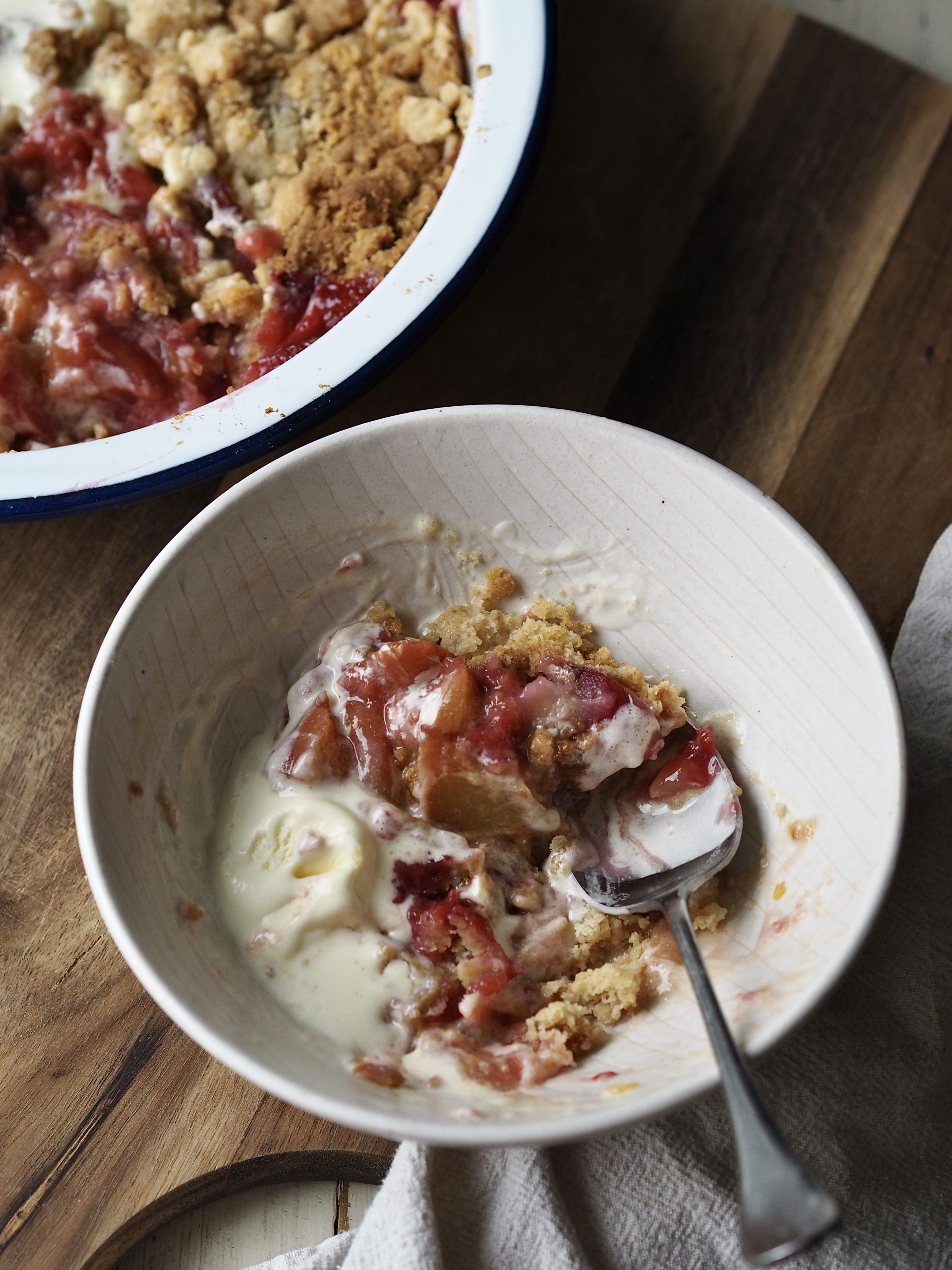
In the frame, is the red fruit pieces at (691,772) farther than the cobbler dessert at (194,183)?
No

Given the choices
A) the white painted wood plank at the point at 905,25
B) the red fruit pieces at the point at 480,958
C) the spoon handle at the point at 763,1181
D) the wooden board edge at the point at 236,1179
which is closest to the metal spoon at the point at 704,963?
the spoon handle at the point at 763,1181

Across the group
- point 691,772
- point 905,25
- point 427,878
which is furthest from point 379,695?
point 905,25

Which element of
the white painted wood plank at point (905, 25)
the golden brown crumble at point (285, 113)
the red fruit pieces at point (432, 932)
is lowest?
the red fruit pieces at point (432, 932)

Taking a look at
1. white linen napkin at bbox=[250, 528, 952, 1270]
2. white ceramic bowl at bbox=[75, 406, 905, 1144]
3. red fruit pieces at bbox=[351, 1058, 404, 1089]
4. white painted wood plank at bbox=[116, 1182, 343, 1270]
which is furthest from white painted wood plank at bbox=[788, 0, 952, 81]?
white painted wood plank at bbox=[116, 1182, 343, 1270]

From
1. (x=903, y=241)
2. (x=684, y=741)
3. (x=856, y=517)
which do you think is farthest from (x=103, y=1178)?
(x=903, y=241)

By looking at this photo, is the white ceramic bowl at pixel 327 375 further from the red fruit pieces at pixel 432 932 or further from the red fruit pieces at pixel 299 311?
the red fruit pieces at pixel 432 932

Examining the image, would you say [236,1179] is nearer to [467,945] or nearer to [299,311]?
[467,945]
